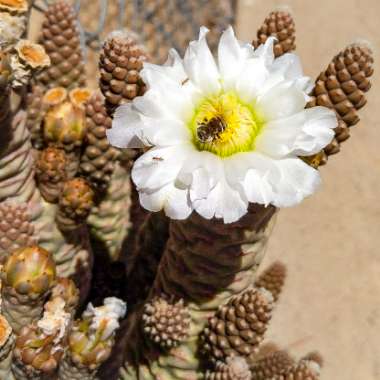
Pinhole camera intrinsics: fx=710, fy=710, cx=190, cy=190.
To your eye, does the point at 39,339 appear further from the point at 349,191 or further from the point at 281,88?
the point at 349,191

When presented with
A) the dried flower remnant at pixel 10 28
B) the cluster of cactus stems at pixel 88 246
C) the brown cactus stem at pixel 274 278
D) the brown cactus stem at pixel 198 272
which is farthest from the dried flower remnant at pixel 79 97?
the brown cactus stem at pixel 274 278

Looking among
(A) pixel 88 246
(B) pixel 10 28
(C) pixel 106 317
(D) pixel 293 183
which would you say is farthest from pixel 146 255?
(D) pixel 293 183

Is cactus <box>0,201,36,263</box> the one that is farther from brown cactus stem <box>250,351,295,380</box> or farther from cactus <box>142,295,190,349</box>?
brown cactus stem <box>250,351,295,380</box>

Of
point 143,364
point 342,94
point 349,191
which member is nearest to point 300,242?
point 349,191

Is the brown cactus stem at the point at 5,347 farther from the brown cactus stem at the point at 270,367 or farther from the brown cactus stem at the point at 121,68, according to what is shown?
the brown cactus stem at the point at 270,367

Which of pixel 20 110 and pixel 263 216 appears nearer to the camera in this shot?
pixel 263 216

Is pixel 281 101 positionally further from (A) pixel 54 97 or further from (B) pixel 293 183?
(A) pixel 54 97
